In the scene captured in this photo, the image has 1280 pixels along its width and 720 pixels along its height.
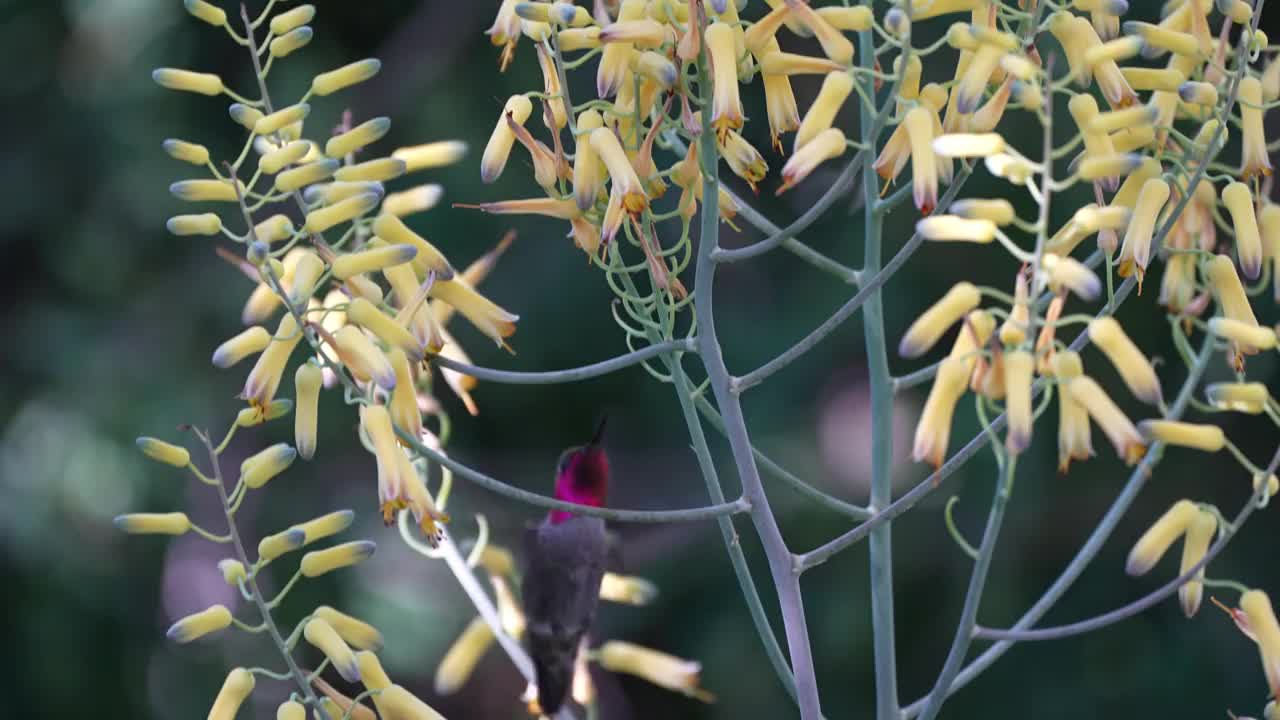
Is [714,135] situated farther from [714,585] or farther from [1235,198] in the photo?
[714,585]

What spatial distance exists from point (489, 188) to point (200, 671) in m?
0.98

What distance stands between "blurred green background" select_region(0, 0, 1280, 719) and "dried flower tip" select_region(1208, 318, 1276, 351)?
4.81 ft

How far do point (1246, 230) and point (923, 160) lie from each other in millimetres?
196

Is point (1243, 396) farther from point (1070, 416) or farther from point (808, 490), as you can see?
point (808, 490)

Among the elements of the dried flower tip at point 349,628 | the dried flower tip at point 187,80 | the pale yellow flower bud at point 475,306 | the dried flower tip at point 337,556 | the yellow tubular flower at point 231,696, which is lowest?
the yellow tubular flower at point 231,696

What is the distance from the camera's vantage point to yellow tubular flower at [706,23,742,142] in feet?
2.65

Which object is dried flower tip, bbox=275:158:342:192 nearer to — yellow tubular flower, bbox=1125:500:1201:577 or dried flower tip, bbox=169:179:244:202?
dried flower tip, bbox=169:179:244:202

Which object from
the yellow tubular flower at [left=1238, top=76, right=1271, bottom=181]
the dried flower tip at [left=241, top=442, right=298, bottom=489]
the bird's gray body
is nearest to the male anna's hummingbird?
the bird's gray body

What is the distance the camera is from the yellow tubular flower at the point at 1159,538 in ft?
2.63

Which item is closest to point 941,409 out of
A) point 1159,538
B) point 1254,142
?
point 1159,538

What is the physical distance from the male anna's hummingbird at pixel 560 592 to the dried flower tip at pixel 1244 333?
0.42m

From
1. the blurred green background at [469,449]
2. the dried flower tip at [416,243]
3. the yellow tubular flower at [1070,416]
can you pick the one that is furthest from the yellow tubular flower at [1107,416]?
the blurred green background at [469,449]

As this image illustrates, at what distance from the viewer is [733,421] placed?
855 millimetres

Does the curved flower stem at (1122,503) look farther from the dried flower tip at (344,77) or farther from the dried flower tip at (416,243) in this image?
the dried flower tip at (344,77)
